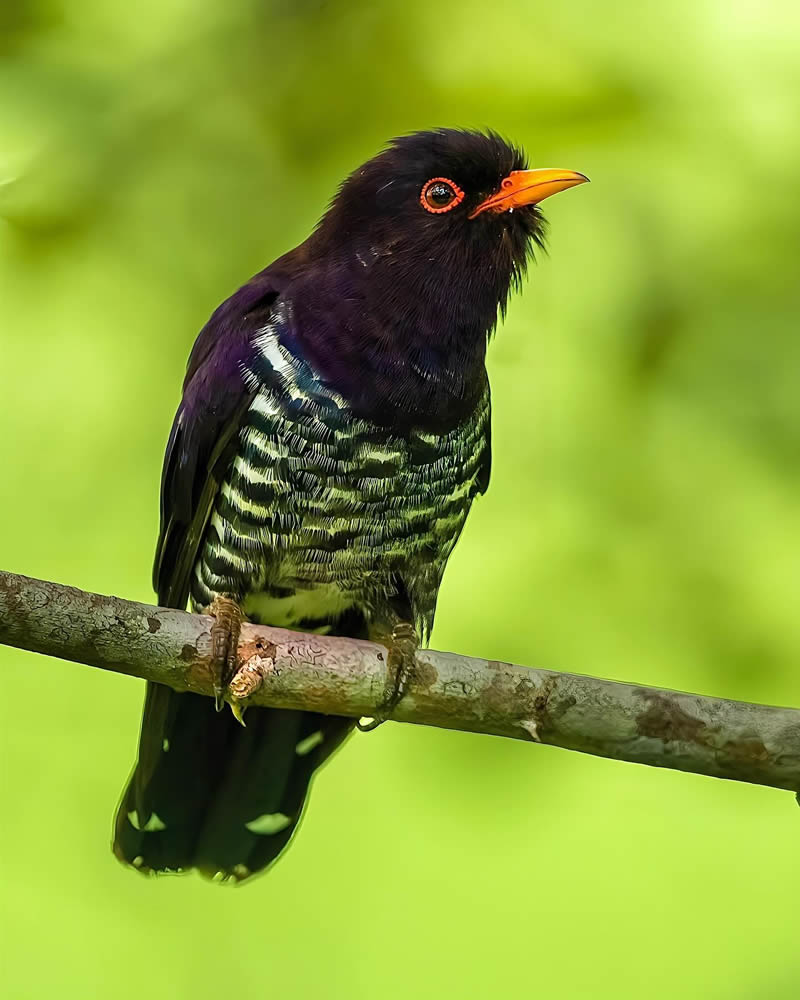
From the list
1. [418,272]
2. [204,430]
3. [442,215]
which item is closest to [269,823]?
[204,430]

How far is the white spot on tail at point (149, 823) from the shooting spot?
258 centimetres

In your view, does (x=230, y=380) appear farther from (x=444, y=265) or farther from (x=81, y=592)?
(x=81, y=592)

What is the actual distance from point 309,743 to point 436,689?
0.79 metres

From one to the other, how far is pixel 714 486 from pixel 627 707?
2.89 ft

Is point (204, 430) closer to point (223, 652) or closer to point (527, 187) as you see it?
point (223, 652)

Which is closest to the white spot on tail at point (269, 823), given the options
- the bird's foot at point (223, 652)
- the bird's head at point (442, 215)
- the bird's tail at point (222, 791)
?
the bird's tail at point (222, 791)

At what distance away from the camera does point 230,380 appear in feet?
7.56

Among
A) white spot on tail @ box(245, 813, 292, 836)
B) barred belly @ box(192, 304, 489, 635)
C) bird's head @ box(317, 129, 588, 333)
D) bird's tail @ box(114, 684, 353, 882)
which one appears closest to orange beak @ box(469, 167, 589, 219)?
bird's head @ box(317, 129, 588, 333)

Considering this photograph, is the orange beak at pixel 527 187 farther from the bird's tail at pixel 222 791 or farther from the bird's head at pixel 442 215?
the bird's tail at pixel 222 791

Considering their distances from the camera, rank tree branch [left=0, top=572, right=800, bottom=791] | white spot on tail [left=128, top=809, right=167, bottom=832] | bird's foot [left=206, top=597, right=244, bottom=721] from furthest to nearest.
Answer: white spot on tail [left=128, top=809, right=167, bottom=832], bird's foot [left=206, top=597, right=244, bottom=721], tree branch [left=0, top=572, right=800, bottom=791]

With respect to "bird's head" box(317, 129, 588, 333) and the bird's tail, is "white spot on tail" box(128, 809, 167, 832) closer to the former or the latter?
the bird's tail

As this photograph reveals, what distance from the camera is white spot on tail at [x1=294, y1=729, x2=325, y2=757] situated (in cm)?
267

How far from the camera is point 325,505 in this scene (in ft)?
7.55

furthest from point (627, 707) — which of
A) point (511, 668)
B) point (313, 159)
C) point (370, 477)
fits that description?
point (313, 159)
